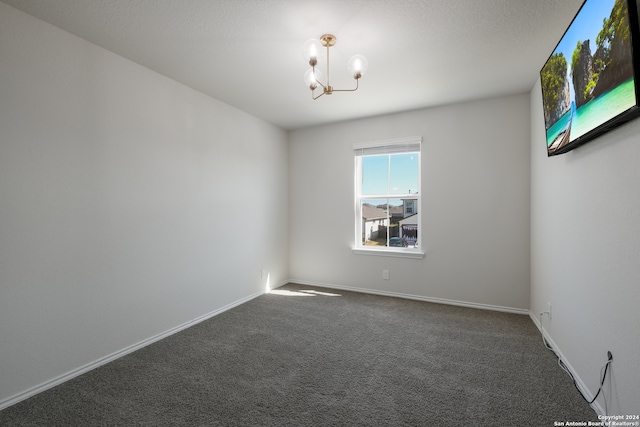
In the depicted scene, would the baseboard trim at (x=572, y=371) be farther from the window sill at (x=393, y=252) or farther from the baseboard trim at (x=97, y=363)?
the baseboard trim at (x=97, y=363)

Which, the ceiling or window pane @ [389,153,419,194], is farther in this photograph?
window pane @ [389,153,419,194]

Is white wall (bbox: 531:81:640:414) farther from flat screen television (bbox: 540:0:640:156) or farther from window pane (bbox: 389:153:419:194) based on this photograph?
window pane (bbox: 389:153:419:194)

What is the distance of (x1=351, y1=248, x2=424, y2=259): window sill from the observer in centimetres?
385

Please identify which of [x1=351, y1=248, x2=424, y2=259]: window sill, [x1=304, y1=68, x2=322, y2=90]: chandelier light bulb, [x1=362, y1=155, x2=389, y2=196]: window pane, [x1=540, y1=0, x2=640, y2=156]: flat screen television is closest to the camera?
[x1=540, y1=0, x2=640, y2=156]: flat screen television

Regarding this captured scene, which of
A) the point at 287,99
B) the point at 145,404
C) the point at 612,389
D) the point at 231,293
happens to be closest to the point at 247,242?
the point at 231,293

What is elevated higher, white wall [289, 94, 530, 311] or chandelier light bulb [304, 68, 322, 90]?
chandelier light bulb [304, 68, 322, 90]

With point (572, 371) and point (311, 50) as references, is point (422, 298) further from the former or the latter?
point (311, 50)

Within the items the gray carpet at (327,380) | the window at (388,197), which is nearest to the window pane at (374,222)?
the window at (388,197)

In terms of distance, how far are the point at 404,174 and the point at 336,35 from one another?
2265mm

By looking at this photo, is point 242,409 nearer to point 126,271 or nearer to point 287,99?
point 126,271

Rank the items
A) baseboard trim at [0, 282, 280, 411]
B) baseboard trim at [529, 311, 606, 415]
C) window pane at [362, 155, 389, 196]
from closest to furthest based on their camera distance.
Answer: baseboard trim at [529, 311, 606, 415]
baseboard trim at [0, 282, 280, 411]
window pane at [362, 155, 389, 196]

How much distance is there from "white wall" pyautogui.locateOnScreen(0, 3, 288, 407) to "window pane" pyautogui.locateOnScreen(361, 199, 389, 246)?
74.8 inches

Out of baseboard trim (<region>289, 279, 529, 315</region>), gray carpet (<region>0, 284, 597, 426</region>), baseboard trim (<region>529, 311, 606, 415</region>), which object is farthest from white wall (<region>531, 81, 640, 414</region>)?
baseboard trim (<region>289, 279, 529, 315</region>)

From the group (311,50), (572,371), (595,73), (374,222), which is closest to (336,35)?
(311,50)
